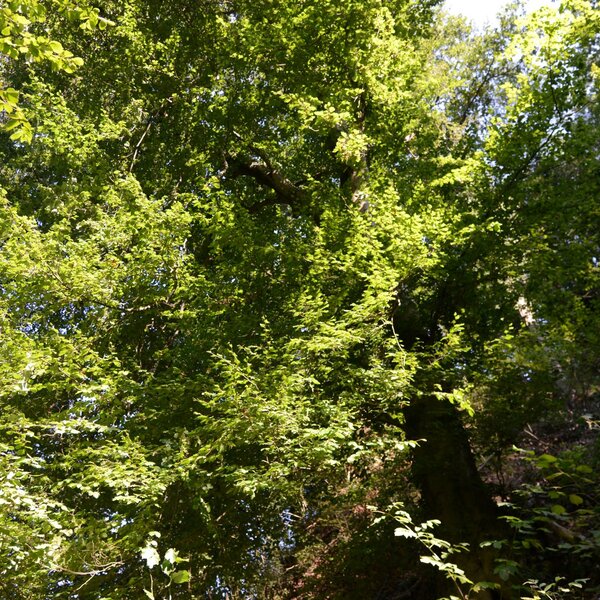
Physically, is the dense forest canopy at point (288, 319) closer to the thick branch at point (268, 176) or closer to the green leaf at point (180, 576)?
the thick branch at point (268, 176)

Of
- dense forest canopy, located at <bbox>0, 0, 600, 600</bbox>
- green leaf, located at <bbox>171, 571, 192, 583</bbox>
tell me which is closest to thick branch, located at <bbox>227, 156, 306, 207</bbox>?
dense forest canopy, located at <bbox>0, 0, 600, 600</bbox>

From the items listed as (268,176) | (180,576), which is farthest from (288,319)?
(180,576)

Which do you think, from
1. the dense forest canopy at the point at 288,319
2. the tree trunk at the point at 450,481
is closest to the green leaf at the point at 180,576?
the dense forest canopy at the point at 288,319

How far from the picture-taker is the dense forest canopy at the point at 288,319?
19.4ft

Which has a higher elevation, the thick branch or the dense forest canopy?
the thick branch

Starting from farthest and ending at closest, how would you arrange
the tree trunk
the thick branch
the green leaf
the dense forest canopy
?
1. the thick branch
2. the tree trunk
3. the dense forest canopy
4. the green leaf

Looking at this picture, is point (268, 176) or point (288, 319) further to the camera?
point (268, 176)

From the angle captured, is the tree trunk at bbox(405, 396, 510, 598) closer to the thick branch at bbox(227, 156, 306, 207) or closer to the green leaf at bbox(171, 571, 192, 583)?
the green leaf at bbox(171, 571, 192, 583)

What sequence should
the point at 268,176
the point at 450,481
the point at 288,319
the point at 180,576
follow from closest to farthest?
the point at 180,576 < the point at 450,481 < the point at 288,319 < the point at 268,176

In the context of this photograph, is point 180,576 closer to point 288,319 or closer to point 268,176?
point 288,319

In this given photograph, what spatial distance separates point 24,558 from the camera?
5.11 metres

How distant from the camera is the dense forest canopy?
5.91m

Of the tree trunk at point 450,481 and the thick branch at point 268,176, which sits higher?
the thick branch at point 268,176

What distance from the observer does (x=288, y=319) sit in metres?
7.48
